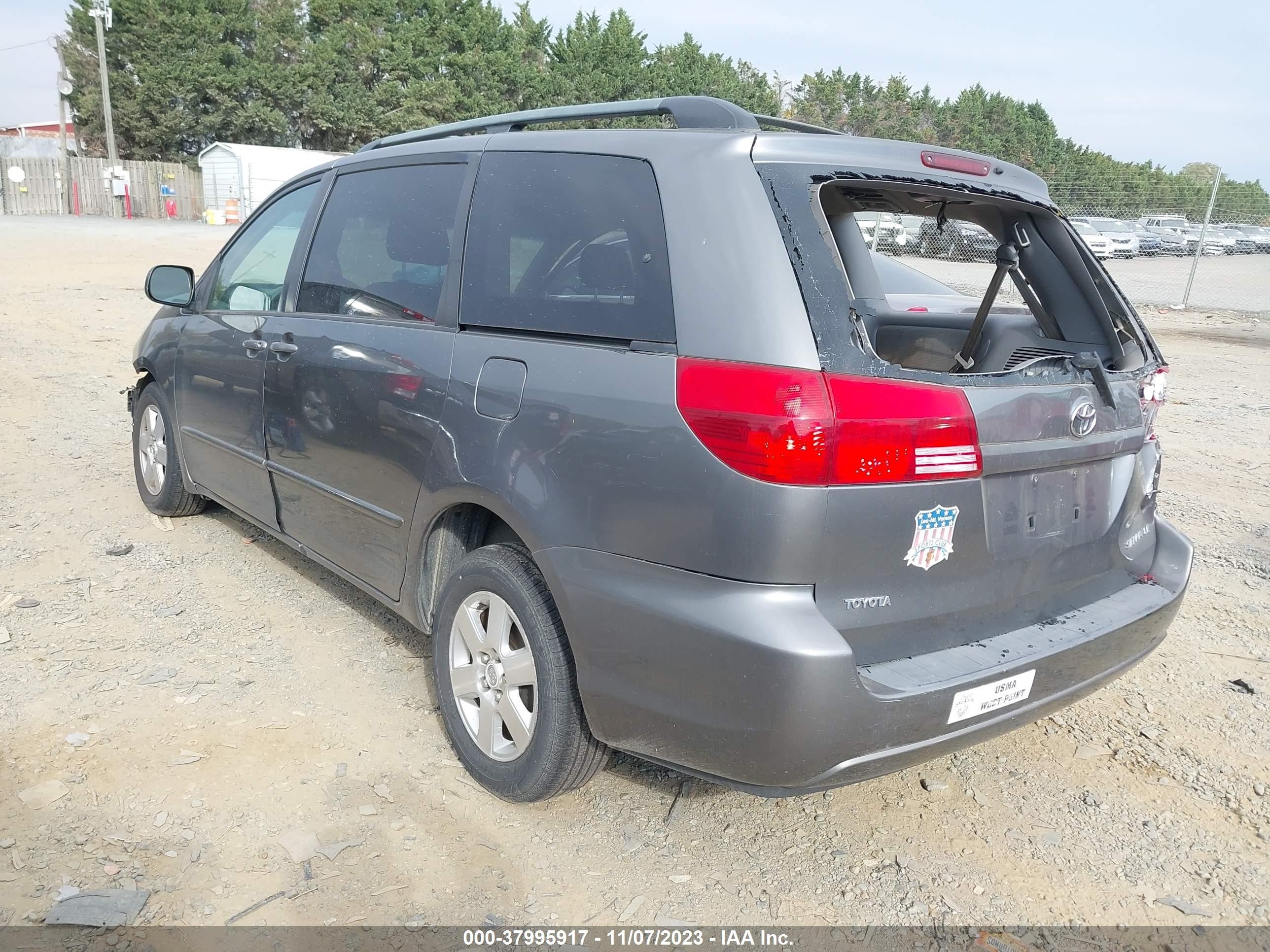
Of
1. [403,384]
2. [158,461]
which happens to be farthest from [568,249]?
[158,461]

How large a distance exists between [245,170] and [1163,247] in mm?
33975

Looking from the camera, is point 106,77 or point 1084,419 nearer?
point 1084,419

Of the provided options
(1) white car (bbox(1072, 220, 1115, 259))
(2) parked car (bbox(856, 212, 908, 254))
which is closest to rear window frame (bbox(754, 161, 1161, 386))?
(2) parked car (bbox(856, 212, 908, 254))

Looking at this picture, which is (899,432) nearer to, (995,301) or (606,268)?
(606,268)

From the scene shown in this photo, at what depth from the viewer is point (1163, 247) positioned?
26.5m

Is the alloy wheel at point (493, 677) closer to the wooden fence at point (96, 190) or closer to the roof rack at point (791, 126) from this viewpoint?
the roof rack at point (791, 126)

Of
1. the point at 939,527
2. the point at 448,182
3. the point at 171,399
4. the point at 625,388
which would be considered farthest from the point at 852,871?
the point at 171,399

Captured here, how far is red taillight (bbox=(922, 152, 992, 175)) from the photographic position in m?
2.55

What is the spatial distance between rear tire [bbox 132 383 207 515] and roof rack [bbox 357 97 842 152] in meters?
2.32

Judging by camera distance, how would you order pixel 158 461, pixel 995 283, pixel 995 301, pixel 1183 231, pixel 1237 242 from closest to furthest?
pixel 995 283 < pixel 995 301 < pixel 158 461 < pixel 1237 242 < pixel 1183 231

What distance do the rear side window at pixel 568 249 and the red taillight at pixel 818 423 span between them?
0.71 feet

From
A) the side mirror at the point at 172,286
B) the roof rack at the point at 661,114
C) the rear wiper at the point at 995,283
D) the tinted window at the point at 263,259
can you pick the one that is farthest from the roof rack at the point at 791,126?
the side mirror at the point at 172,286

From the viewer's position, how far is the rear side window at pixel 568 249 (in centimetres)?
241

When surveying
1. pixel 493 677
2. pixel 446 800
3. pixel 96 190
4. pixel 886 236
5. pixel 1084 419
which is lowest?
pixel 446 800
